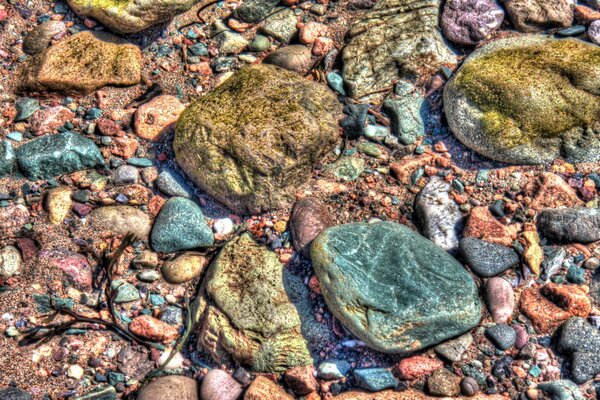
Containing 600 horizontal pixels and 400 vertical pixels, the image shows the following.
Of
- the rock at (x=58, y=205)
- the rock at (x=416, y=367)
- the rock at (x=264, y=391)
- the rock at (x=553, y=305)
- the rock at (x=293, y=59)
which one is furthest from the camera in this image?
the rock at (x=293, y=59)

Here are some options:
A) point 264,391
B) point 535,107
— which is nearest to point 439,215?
point 535,107

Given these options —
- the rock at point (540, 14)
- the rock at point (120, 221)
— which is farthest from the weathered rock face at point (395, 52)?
the rock at point (120, 221)

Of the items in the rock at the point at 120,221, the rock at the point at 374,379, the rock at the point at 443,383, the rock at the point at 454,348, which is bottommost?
the rock at the point at 443,383

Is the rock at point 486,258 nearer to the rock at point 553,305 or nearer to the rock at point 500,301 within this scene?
the rock at point 500,301

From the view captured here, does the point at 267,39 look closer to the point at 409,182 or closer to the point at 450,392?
the point at 409,182

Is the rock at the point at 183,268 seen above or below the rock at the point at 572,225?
below

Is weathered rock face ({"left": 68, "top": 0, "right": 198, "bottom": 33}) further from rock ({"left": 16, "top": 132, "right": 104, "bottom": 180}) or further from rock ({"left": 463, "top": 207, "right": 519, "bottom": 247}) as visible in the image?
rock ({"left": 463, "top": 207, "right": 519, "bottom": 247})

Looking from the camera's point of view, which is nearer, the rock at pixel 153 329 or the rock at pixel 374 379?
the rock at pixel 374 379
